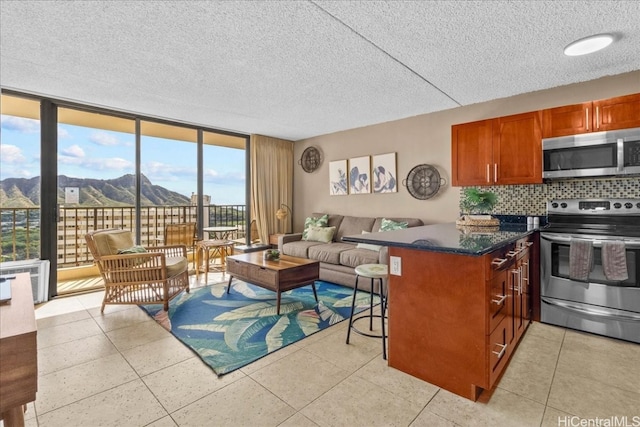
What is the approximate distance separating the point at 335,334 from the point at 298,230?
12.4 feet

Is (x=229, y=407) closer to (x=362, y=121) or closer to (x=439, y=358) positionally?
(x=439, y=358)

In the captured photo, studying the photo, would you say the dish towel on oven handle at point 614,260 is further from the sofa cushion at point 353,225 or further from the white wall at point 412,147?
the sofa cushion at point 353,225

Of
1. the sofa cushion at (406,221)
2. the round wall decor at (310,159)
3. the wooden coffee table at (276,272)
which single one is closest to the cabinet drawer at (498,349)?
the wooden coffee table at (276,272)

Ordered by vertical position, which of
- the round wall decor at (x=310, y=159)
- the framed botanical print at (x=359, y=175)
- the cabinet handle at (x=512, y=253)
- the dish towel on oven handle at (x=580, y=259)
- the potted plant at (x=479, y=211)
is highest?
the round wall decor at (x=310, y=159)

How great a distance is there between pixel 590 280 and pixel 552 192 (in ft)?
3.44

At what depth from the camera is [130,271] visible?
10.4ft

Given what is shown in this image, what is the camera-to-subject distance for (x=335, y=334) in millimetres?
2648

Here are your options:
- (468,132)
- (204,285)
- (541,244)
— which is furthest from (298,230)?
(541,244)

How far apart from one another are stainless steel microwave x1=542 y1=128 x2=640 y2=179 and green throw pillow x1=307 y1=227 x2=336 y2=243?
2920 mm

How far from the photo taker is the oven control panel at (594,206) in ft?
8.86

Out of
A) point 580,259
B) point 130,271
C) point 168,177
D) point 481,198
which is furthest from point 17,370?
point 168,177

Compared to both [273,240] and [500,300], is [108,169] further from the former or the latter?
[500,300]

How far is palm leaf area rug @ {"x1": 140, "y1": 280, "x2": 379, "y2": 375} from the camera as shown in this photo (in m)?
2.37

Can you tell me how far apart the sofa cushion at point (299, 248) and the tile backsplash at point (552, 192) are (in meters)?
2.55
